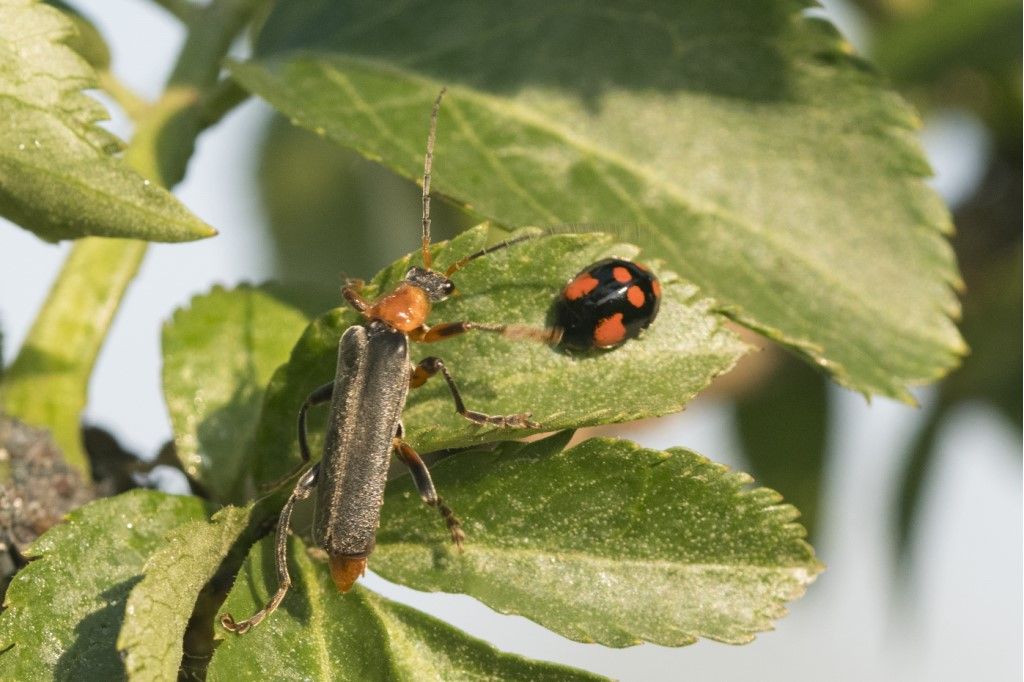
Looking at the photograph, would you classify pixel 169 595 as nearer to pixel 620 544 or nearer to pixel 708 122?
pixel 620 544

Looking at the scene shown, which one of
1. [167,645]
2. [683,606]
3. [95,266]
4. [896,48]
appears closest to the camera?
[167,645]

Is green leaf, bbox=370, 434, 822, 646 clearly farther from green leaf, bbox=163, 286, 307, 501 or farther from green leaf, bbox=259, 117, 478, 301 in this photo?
green leaf, bbox=259, 117, 478, 301

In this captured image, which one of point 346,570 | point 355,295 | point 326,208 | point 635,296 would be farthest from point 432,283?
point 326,208

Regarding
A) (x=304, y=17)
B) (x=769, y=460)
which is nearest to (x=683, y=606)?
(x=304, y=17)

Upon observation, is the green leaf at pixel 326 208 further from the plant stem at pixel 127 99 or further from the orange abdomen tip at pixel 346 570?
the orange abdomen tip at pixel 346 570

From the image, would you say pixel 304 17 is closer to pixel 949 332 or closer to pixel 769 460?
pixel 949 332

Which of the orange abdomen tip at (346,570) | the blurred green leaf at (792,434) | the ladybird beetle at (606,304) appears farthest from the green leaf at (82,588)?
the blurred green leaf at (792,434)
